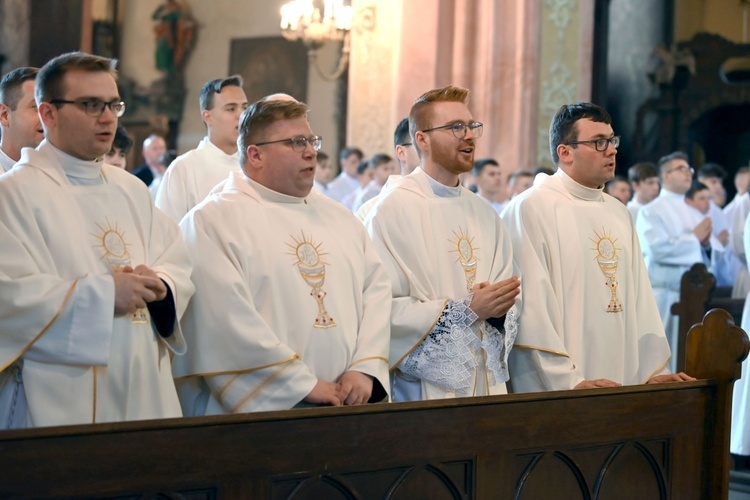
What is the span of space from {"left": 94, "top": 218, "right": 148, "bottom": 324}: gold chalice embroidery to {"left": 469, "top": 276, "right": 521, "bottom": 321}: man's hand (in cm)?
135

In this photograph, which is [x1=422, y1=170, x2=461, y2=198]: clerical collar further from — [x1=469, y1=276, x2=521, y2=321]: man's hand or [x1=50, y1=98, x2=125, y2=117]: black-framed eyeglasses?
[x1=50, y1=98, x2=125, y2=117]: black-framed eyeglasses

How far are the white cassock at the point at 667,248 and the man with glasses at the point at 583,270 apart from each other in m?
4.76

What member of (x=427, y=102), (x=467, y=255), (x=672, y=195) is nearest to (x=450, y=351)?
(x=467, y=255)

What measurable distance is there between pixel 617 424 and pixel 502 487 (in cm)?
58

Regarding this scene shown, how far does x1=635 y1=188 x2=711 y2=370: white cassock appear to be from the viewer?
33.0ft

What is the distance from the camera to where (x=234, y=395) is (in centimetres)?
409

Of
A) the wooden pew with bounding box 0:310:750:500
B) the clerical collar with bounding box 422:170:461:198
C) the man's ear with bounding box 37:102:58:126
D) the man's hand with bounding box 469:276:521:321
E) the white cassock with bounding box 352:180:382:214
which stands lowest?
the wooden pew with bounding box 0:310:750:500

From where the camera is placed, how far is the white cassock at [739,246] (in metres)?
9.84

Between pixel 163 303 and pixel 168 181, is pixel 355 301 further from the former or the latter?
pixel 168 181

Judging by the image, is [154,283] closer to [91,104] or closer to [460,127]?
[91,104]

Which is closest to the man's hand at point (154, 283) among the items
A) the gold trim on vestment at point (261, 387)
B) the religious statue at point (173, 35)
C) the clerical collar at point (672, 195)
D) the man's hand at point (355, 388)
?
the gold trim on vestment at point (261, 387)

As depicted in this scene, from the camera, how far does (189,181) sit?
6.03 meters

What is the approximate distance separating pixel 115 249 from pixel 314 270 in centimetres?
78

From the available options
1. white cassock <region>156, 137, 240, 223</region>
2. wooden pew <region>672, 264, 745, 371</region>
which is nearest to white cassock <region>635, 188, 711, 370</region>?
wooden pew <region>672, 264, 745, 371</region>
